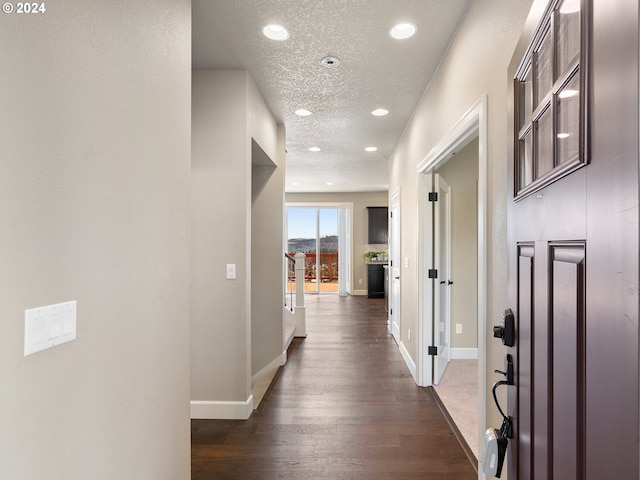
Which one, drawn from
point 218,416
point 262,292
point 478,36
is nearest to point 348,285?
point 262,292

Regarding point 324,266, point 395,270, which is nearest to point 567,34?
point 395,270

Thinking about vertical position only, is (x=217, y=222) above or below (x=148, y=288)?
above

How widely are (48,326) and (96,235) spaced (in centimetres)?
29

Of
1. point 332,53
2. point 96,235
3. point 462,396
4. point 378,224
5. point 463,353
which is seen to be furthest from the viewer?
point 378,224

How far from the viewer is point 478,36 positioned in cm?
192

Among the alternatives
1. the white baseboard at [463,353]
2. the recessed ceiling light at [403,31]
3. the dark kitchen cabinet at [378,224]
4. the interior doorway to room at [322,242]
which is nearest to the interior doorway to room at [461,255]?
the white baseboard at [463,353]

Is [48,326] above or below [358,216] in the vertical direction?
below

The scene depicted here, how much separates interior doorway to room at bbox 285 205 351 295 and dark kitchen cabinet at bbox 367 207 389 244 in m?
0.65

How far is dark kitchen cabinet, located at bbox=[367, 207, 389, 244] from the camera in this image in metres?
9.88

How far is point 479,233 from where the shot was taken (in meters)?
1.93

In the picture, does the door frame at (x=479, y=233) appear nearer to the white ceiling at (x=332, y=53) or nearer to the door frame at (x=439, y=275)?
the door frame at (x=439, y=275)

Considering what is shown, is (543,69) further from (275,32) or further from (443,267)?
(443,267)

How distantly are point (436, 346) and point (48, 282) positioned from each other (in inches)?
130

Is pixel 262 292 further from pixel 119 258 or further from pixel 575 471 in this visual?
pixel 575 471
